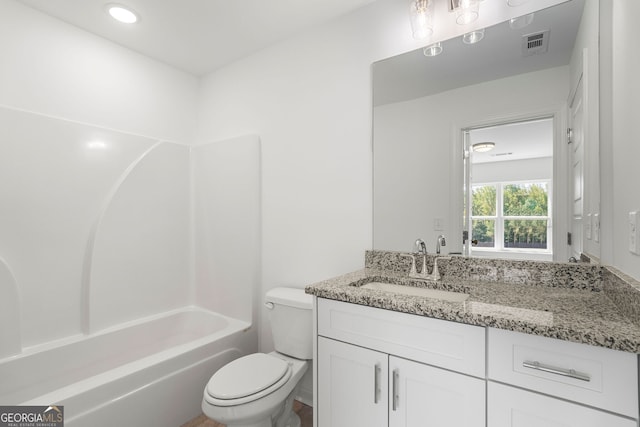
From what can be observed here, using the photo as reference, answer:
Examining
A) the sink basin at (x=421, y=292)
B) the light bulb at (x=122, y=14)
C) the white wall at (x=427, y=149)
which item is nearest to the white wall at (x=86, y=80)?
the light bulb at (x=122, y=14)

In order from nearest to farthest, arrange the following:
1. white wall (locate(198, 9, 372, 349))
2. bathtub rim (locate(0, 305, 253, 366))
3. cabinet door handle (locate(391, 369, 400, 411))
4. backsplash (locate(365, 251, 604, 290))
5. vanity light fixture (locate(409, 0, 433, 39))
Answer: cabinet door handle (locate(391, 369, 400, 411)) → backsplash (locate(365, 251, 604, 290)) → vanity light fixture (locate(409, 0, 433, 39)) → bathtub rim (locate(0, 305, 253, 366)) → white wall (locate(198, 9, 372, 349))

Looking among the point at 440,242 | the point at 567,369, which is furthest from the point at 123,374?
the point at 567,369

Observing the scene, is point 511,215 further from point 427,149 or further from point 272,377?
point 272,377

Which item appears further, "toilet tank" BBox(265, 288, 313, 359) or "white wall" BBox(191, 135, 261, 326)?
"white wall" BBox(191, 135, 261, 326)

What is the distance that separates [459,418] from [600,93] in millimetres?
1331

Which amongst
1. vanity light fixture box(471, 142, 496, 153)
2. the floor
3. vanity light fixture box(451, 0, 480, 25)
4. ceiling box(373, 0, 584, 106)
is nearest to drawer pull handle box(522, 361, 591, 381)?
vanity light fixture box(471, 142, 496, 153)

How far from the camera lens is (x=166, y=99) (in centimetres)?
258

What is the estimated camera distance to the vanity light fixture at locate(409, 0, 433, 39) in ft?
5.27

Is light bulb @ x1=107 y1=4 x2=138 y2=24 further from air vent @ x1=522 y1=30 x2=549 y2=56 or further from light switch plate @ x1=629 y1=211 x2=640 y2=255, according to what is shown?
light switch plate @ x1=629 y1=211 x2=640 y2=255

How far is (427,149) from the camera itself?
1.71 meters

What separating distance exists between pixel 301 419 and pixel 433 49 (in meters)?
2.27

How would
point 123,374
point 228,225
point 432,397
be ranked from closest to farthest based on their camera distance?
point 432,397 → point 123,374 → point 228,225

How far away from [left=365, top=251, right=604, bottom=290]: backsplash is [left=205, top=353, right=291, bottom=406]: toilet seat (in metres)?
0.77

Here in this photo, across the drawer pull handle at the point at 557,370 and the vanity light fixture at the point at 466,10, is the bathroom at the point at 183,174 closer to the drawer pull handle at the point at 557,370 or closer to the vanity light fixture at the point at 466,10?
the vanity light fixture at the point at 466,10
